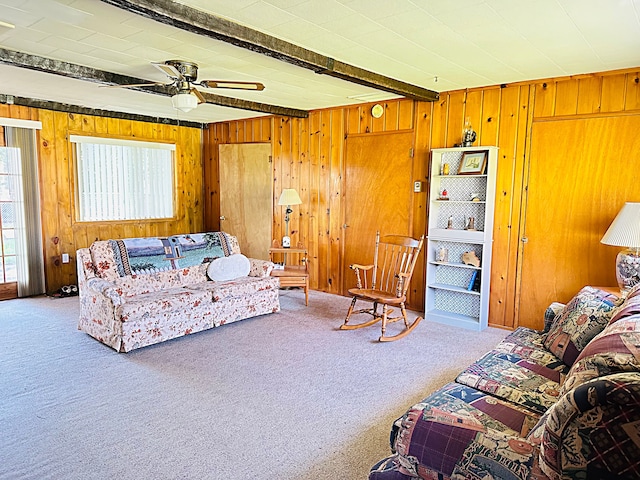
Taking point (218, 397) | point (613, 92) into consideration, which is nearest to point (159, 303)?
point (218, 397)

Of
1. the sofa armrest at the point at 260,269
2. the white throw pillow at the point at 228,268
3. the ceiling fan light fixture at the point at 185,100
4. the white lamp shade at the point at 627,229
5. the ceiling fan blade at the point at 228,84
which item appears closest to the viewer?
the white lamp shade at the point at 627,229

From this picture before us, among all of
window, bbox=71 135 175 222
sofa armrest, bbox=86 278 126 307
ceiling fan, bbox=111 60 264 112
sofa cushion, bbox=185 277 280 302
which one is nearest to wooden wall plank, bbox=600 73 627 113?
ceiling fan, bbox=111 60 264 112

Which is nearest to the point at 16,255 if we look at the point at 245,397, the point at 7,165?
the point at 7,165

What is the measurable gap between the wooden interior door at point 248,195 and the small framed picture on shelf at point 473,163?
115 inches

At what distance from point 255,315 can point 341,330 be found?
95 centimetres

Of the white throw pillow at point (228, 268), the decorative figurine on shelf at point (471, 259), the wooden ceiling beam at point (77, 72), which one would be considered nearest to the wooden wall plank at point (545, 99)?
the decorative figurine on shelf at point (471, 259)

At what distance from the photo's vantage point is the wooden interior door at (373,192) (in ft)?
16.4

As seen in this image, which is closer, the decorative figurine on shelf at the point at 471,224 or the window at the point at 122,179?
the decorative figurine on shelf at the point at 471,224

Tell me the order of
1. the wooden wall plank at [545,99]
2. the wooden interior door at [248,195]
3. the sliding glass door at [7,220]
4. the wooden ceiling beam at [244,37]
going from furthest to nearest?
the wooden interior door at [248,195] < the sliding glass door at [7,220] < the wooden wall plank at [545,99] < the wooden ceiling beam at [244,37]

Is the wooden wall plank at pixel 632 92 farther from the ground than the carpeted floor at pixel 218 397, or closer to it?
farther from the ground

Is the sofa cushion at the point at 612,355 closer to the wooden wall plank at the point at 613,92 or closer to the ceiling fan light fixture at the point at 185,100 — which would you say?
the wooden wall plank at the point at 613,92

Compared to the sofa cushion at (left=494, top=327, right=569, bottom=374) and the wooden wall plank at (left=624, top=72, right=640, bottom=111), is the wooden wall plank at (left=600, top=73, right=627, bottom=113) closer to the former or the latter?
the wooden wall plank at (left=624, top=72, right=640, bottom=111)

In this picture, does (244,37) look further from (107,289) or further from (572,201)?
(572,201)

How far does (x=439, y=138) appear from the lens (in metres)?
4.70
